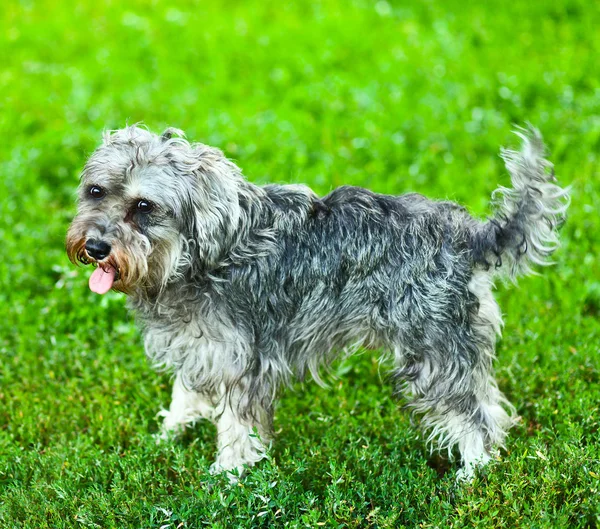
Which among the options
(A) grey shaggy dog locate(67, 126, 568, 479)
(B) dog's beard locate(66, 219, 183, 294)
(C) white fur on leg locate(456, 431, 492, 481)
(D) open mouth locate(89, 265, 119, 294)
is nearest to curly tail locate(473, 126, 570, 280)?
(A) grey shaggy dog locate(67, 126, 568, 479)

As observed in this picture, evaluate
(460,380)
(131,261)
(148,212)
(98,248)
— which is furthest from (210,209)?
(460,380)

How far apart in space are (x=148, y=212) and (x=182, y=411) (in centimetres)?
151

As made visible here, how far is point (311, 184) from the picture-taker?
6914 mm

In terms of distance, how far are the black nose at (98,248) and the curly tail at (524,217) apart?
1.90 meters

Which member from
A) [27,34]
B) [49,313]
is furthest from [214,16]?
[49,313]

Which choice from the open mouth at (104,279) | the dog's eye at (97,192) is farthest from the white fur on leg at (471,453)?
the dog's eye at (97,192)

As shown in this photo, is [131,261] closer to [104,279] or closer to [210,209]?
[104,279]

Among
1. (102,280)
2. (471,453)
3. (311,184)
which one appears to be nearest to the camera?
(102,280)

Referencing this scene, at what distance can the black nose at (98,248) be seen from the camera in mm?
3715

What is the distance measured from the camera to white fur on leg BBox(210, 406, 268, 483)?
4.23 metres

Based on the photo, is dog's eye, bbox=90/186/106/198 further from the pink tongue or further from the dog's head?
the pink tongue

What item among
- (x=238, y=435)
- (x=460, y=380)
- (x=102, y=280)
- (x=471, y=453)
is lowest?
(x=238, y=435)

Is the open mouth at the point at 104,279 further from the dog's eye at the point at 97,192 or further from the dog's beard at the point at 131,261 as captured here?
the dog's eye at the point at 97,192

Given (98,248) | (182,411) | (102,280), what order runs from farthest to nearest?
(182,411), (102,280), (98,248)
